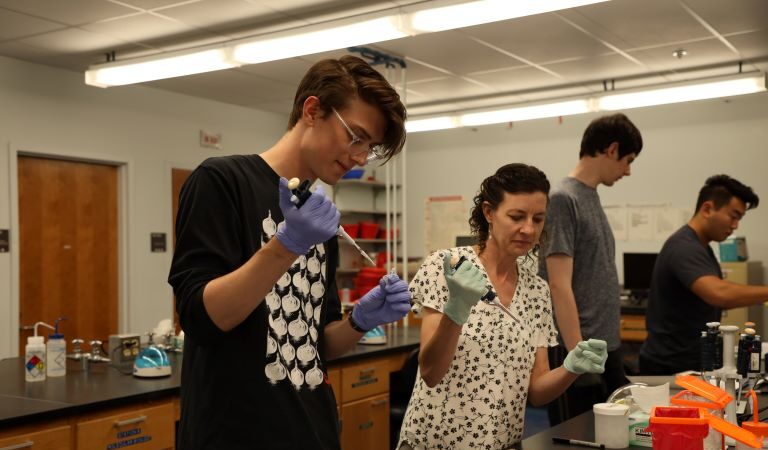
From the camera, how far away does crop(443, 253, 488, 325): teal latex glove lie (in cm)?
166

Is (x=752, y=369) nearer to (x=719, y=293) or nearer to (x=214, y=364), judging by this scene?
(x=719, y=293)

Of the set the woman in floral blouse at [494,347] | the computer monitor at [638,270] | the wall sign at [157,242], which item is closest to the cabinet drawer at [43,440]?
the woman in floral blouse at [494,347]

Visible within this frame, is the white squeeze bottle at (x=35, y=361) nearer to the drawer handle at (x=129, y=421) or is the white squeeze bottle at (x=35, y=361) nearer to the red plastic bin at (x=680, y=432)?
the drawer handle at (x=129, y=421)

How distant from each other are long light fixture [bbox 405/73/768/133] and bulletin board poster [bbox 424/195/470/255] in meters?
1.27

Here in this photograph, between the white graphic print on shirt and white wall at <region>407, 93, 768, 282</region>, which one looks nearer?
the white graphic print on shirt

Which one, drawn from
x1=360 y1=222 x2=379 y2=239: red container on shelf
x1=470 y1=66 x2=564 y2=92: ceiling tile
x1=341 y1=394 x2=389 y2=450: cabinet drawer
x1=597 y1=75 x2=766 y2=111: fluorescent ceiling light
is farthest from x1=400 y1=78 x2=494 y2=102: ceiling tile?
x1=341 y1=394 x2=389 y2=450: cabinet drawer

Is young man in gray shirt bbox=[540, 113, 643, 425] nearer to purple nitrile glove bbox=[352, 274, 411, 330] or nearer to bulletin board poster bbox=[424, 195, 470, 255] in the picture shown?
purple nitrile glove bbox=[352, 274, 411, 330]

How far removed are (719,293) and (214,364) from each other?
6.94 ft

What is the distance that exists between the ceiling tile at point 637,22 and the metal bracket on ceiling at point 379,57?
1.39 metres

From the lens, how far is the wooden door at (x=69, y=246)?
18.5ft

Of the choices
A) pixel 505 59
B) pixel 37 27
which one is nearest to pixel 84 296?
pixel 37 27

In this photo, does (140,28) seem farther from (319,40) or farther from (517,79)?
(517,79)

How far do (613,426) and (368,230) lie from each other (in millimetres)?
6176

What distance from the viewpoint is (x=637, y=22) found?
187 inches
